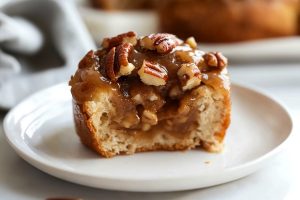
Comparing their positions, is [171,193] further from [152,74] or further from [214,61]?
[214,61]

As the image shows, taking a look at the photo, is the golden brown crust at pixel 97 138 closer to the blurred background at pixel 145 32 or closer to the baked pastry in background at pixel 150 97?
the baked pastry in background at pixel 150 97

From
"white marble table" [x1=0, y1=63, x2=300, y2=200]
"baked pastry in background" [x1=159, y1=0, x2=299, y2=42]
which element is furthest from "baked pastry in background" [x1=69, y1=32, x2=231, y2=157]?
"baked pastry in background" [x1=159, y1=0, x2=299, y2=42]

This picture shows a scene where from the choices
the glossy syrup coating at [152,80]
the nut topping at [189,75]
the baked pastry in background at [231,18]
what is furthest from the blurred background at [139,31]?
the nut topping at [189,75]

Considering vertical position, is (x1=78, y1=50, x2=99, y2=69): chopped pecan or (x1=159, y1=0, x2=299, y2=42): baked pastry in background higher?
(x1=78, y1=50, x2=99, y2=69): chopped pecan

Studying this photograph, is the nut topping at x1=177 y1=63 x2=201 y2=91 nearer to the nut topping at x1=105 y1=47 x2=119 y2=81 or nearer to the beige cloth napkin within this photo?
the nut topping at x1=105 y1=47 x2=119 y2=81

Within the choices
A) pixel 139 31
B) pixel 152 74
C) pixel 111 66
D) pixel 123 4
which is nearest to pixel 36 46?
pixel 139 31
